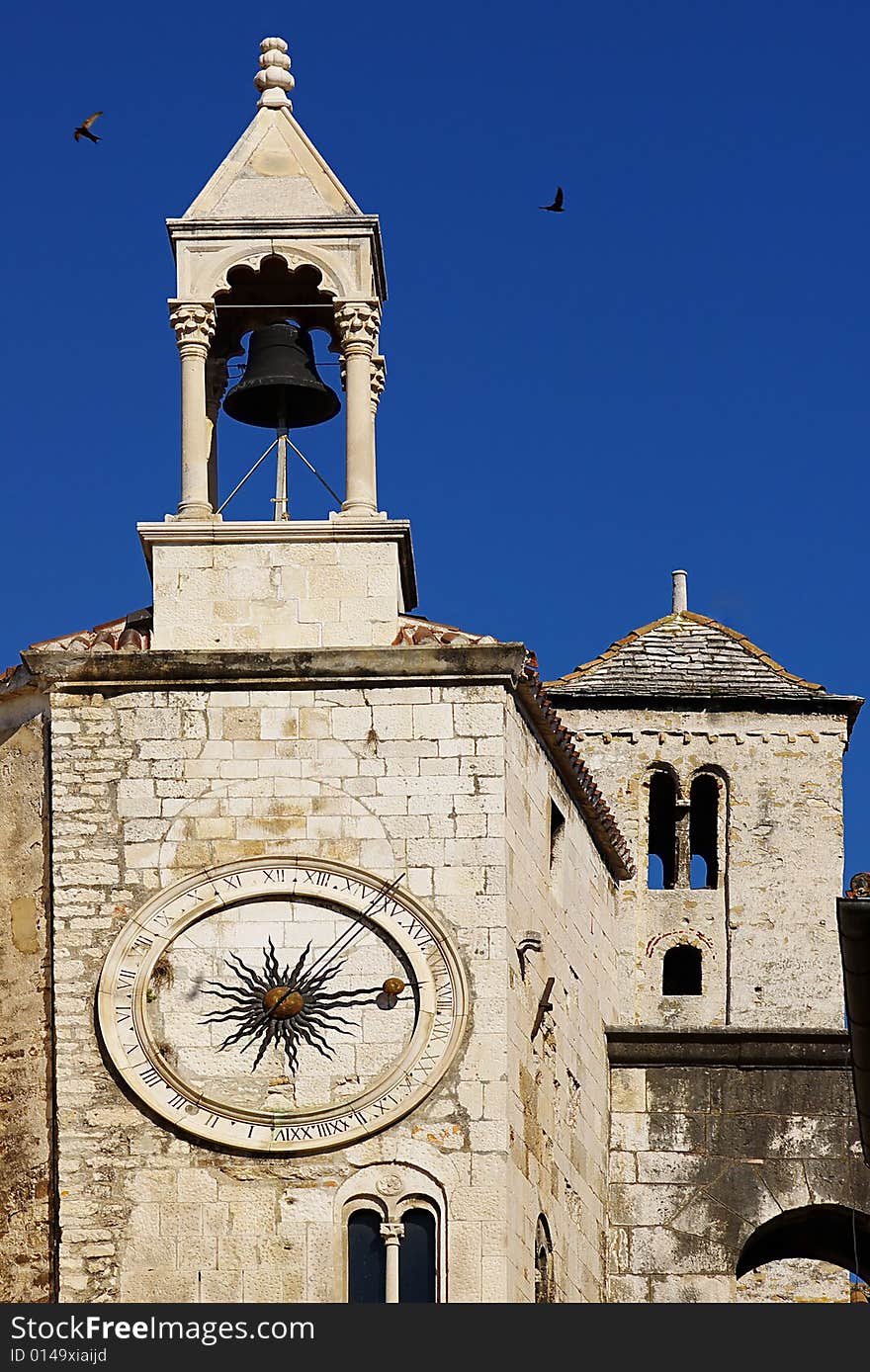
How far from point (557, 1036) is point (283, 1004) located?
318 centimetres

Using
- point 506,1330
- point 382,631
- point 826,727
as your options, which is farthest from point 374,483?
point 826,727

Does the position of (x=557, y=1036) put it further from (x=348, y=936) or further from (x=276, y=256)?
(x=276, y=256)

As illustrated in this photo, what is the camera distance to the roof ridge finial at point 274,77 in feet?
90.8

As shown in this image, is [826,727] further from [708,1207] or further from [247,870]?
[247,870]

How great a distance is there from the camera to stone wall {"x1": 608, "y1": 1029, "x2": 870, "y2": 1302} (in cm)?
2916

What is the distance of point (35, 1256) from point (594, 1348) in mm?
6463

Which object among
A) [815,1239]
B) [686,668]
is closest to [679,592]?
[686,668]

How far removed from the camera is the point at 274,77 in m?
27.7

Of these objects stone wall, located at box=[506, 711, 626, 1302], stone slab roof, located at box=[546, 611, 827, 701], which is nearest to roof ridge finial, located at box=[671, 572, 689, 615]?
stone slab roof, located at box=[546, 611, 827, 701]

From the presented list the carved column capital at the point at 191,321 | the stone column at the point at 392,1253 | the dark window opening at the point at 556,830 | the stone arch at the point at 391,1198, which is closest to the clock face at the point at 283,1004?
the stone arch at the point at 391,1198

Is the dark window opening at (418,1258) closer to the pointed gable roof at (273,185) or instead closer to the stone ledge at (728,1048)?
the stone ledge at (728,1048)

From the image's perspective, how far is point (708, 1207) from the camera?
1154 inches

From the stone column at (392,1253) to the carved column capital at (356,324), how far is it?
6.78m

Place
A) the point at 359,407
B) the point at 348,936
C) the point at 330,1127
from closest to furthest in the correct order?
the point at 330,1127, the point at 348,936, the point at 359,407
